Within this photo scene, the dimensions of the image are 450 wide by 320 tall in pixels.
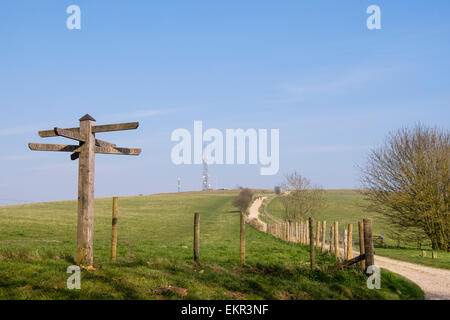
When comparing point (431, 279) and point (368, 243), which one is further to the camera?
point (431, 279)

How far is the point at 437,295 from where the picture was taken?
1127 cm

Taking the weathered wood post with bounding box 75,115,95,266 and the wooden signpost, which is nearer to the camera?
the wooden signpost

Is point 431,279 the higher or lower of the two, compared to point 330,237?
lower

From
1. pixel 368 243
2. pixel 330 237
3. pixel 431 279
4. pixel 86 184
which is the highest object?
pixel 86 184

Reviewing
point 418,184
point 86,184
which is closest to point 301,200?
point 418,184

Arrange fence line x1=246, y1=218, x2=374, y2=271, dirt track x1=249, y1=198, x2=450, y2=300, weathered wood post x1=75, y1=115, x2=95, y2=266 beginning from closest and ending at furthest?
1. weathered wood post x1=75, y1=115, x2=95, y2=266
2. dirt track x1=249, y1=198, x2=450, y2=300
3. fence line x1=246, y1=218, x2=374, y2=271

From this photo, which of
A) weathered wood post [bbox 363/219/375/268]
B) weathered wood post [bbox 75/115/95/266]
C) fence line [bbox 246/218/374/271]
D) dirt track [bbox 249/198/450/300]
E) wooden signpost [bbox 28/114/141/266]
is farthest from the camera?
fence line [bbox 246/218/374/271]

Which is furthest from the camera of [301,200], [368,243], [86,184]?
[301,200]

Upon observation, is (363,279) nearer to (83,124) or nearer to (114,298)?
(114,298)

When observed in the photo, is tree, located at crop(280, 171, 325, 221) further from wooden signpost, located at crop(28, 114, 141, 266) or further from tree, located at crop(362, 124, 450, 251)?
wooden signpost, located at crop(28, 114, 141, 266)

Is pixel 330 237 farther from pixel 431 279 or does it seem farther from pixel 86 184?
pixel 86 184

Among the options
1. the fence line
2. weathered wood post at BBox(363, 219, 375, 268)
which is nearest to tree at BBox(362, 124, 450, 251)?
the fence line

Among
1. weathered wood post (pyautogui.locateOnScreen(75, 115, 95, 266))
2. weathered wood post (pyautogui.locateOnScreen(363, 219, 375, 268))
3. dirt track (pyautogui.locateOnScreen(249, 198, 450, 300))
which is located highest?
weathered wood post (pyautogui.locateOnScreen(75, 115, 95, 266))
